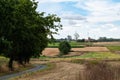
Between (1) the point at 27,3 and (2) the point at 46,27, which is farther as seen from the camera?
(2) the point at 46,27

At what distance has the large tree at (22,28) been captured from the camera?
47.1 metres

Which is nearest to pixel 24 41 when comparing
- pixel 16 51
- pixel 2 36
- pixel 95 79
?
pixel 16 51

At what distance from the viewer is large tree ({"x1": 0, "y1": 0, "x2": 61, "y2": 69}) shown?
47.1m

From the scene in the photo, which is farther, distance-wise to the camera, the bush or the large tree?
the bush

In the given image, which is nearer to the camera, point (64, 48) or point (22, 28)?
point (22, 28)

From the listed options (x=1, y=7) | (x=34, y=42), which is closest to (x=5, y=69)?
(x=34, y=42)

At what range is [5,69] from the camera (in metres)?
55.3

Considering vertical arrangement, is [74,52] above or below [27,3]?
below

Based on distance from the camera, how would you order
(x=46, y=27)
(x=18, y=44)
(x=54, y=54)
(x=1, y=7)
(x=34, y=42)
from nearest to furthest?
1. (x=1, y=7)
2. (x=18, y=44)
3. (x=34, y=42)
4. (x=46, y=27)
5. (x=54, y=54)

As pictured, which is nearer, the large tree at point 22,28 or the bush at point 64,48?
the large tree at point 22,28

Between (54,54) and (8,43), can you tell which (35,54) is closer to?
(8,43)

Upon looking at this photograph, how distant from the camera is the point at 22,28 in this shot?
52.7 meters

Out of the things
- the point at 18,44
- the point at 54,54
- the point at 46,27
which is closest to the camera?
the point at 18,44

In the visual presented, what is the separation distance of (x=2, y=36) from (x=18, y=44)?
6.27 meters
